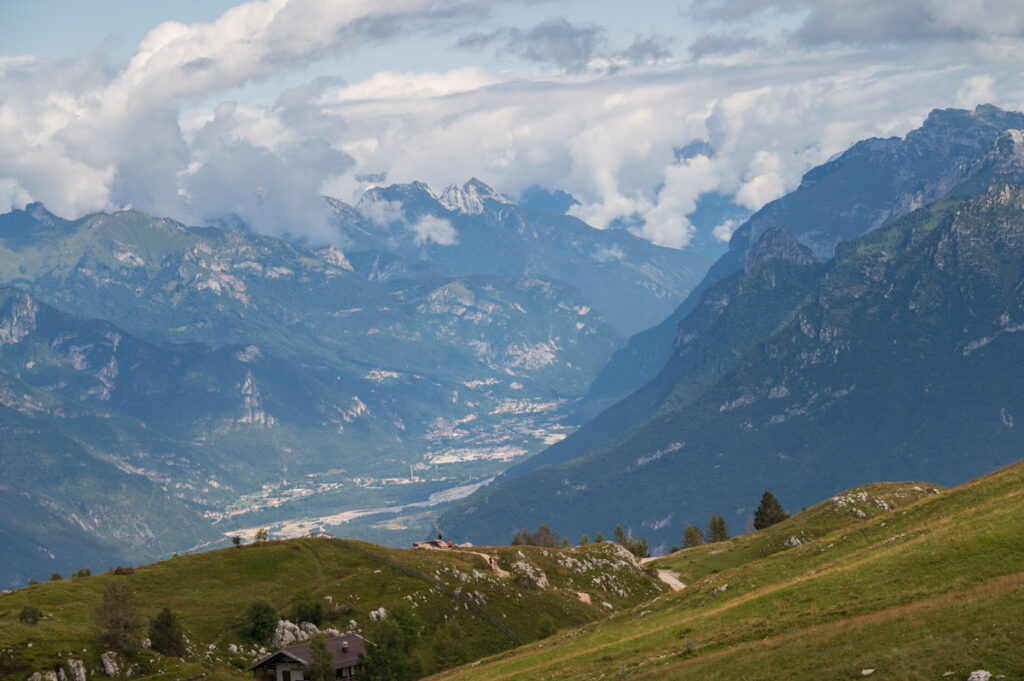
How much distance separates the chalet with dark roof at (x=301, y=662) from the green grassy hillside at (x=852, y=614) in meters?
14.9

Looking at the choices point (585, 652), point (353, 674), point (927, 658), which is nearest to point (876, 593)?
point (927, 658)

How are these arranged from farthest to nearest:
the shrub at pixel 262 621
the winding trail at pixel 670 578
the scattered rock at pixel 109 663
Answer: the winding trail at pixel 670 578 < the shrub at pixel 262 621 < the scattered rock at pixel 109 663

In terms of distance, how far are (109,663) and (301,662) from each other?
20.6m

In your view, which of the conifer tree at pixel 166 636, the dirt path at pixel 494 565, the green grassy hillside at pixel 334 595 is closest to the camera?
the green grassy hillside at pixel 334 595

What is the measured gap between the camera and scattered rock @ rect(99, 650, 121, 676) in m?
125

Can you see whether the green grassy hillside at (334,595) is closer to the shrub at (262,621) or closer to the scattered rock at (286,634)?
the shrub at (262,621)

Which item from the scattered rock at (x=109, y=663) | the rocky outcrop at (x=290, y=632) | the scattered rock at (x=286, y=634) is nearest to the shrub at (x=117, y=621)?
the scattered rock at (x=109, y=663)

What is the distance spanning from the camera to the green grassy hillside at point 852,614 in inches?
2588

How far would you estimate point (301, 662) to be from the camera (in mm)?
127125

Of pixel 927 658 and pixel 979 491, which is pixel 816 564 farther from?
pixel 927 658

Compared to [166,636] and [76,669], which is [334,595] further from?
[76,669]

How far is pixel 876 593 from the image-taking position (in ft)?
281

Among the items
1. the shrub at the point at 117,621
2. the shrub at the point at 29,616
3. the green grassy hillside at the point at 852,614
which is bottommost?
the green grassy hillside at the point at 852,614

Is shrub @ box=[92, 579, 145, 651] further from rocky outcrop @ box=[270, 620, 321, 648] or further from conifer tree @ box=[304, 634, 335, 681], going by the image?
conifer tree @ box=[304, 634, 335, 681]
